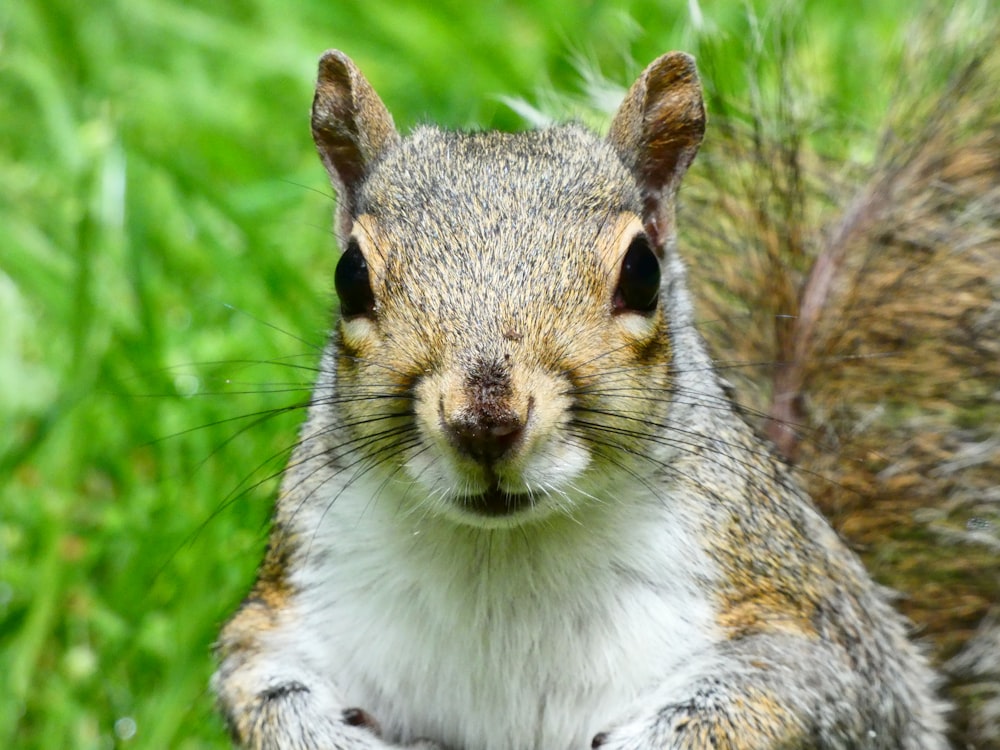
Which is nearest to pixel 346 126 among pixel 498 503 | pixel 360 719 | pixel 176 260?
pixel 498 503

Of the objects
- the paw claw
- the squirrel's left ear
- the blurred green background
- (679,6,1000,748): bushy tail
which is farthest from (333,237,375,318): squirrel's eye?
(679,6,1000,748): bushy tail

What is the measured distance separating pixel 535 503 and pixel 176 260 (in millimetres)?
1789

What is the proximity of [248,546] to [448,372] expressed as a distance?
3.48ft

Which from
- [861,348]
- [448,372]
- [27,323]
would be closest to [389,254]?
[448,372]

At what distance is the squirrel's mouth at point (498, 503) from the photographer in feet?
5.34

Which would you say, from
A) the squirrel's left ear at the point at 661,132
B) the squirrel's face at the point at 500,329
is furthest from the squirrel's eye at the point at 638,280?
the squirrel's left ear at the point at 661,132

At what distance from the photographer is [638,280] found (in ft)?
5.71

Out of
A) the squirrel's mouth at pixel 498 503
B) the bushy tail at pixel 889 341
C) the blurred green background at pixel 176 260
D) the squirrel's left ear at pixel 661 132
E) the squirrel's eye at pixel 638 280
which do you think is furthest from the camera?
the blurred green background at pixel 176 260

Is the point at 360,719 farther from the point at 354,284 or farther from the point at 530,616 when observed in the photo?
the point at 354,284

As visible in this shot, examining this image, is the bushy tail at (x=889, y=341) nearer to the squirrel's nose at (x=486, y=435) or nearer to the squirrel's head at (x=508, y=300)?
the squirrel's head at (x=508, y=300)

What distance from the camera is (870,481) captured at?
2330mm

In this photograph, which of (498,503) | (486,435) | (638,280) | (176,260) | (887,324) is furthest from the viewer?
(176,260)

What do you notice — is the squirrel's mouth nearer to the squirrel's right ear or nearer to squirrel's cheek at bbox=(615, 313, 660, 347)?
squirrel's cheek at bbox=(615, 313, 660, 347)

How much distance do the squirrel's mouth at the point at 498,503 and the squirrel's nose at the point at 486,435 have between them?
0.09m
